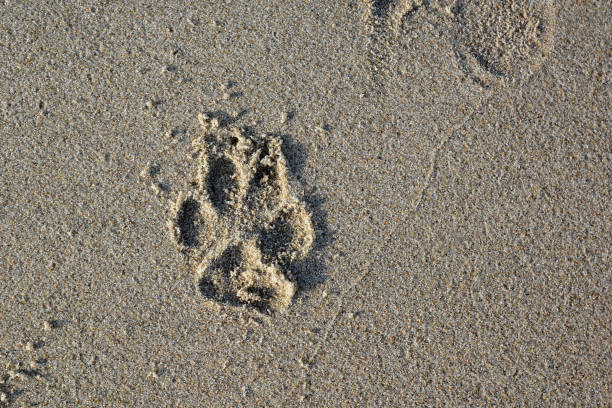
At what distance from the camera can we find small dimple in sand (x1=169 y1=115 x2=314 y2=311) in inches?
62.4

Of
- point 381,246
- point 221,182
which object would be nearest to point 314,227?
point 381,246

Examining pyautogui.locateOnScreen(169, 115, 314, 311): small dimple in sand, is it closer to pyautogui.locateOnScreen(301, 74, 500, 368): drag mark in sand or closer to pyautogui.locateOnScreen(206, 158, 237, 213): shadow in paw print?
pyautogui.locateOnScreen(206, 158, 237, 213): shadow in paw print

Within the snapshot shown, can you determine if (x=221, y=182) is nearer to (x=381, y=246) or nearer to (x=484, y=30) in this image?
(x=381, y=246)

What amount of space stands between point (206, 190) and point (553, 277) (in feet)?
3.79

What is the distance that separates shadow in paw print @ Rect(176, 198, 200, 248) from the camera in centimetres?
159

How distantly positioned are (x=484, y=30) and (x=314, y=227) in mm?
860

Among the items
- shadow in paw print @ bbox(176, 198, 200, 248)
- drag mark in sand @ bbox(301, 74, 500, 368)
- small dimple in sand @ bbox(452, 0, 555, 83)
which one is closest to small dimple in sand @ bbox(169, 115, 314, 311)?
shadow in paw print @ bbox(176, 198, 200, 248)

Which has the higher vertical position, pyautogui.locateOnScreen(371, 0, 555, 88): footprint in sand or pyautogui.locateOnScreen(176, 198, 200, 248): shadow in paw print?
pyautogui.locateOnScreen(371, 0, 555, 88): footprint in sand

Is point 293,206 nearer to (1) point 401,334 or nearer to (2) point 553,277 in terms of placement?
(1) point 401,334

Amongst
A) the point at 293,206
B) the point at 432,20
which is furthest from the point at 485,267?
the point at 432,20

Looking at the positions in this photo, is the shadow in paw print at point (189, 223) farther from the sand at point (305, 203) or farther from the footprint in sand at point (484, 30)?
the footprint in sand at point (484, 30)

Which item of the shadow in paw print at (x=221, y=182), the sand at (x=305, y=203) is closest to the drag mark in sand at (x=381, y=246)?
the sand at (x=305, y=203)

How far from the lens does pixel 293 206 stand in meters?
1.60

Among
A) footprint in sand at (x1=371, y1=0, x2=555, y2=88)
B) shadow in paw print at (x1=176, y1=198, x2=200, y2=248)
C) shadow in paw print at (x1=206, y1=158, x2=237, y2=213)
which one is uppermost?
footprint in sand at (x1=371, y1=0, x2=555, y2=88)
